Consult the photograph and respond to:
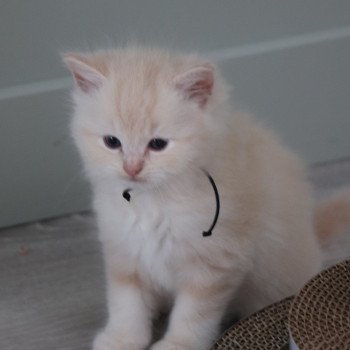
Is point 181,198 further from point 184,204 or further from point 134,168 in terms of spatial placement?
point 134,168

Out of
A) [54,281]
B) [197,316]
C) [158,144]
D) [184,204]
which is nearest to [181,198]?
[184,204]

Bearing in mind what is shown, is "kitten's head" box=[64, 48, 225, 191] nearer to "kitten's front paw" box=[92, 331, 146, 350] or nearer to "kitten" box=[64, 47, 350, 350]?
"kitten" box=[64, 47, 350, 350]

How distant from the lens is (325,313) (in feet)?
3.78

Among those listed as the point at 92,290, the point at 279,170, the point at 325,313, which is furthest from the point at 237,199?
the point at 92,290

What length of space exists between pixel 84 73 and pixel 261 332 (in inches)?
21.9

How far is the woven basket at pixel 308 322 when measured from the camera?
1.10m

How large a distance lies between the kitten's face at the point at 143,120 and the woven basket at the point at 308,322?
0.97 ft

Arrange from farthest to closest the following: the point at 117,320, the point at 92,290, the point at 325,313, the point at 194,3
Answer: the point at 194,3
the point at 92,290
the point at 117,320
the point at 325,313

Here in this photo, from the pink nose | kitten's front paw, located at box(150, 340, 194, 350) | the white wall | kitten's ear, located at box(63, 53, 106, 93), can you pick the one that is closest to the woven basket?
kitten's front paw, located at box(150, 340, 194, 350)

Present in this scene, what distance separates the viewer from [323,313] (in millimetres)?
1153

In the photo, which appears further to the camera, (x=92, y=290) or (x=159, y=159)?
(x=92, y=290)

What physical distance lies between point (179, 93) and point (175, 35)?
771mm

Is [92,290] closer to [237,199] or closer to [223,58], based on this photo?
[237,199]

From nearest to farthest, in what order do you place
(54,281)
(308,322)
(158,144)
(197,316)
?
(308,322) → (158,144) → (197,316) → (54,281)
